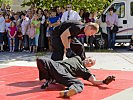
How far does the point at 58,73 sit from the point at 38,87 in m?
0.89

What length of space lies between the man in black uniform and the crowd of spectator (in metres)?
6.79

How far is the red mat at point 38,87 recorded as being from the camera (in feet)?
25.4

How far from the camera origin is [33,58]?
1458 cm

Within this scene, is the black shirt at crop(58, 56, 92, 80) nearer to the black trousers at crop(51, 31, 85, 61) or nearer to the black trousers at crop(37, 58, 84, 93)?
the black trousers at crop(37, 58, 84, 93)

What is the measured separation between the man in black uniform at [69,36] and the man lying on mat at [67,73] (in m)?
0.27

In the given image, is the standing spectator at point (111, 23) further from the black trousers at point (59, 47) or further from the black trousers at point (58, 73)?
the black trousers at point (58, 73)

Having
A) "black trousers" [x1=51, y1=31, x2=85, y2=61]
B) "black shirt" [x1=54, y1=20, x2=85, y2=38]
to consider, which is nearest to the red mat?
"black trousers" [x1=51, y1=31, x2=85, y2=61]

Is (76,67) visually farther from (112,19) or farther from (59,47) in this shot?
(112,19)

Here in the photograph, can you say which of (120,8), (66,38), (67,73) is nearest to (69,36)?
(66,38)

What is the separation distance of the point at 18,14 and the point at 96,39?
3852mm

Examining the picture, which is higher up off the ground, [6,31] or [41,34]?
[6,31]

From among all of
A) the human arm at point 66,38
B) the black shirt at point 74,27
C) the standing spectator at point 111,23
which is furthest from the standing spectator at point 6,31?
the human arm at point 66,38

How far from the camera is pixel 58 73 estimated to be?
8.09 meters

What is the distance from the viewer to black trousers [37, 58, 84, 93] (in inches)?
313
